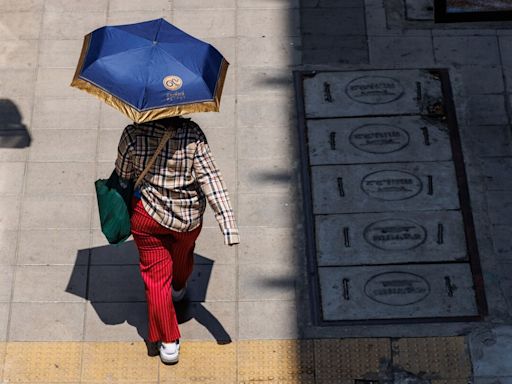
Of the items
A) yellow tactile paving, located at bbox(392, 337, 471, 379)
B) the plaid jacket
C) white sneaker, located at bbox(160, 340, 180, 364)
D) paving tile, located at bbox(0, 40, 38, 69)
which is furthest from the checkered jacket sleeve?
paving tile, located at bbox(0, 40, 38, 69)

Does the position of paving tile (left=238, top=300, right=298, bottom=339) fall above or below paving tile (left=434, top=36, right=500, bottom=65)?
below

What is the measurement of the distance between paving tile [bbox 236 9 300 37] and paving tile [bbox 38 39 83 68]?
1.59 metres

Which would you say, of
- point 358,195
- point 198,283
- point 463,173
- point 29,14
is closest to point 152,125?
point 198,283

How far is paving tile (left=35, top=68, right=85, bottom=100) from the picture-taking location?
10.3 metres

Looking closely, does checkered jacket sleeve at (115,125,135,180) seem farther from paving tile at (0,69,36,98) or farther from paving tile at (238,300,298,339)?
paving tile at (0,69,36,98)

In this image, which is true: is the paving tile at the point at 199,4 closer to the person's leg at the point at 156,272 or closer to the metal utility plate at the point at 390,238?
the metal utility plate at the point at 390,238

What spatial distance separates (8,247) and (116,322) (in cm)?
119

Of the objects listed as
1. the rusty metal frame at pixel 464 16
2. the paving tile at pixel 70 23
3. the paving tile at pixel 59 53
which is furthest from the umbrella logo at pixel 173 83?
the rusty metal frame at pixel 464 16

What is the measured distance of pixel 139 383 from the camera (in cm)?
834

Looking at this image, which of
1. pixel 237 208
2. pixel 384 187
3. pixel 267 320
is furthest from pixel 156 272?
pixel 384 187

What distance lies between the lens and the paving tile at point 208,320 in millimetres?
8633

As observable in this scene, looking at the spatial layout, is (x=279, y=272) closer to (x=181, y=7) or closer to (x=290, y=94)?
(x=290, y=94)

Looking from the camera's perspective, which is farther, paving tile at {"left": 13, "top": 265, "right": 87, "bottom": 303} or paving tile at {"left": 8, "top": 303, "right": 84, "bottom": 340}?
paving tile at {"left": 13, "top": 265, "right": 87, "bottom": 303}

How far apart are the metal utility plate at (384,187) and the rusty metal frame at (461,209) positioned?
68 mm
